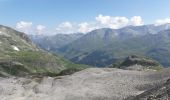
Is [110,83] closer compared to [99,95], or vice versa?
[99,95]

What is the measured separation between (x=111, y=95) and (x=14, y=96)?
20140 mm

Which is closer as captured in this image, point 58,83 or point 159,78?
point 159,78

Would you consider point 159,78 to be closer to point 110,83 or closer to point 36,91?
point 110,83

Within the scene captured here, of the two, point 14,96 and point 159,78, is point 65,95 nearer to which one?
point 14,96

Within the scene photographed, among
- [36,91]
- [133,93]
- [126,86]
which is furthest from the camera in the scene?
[36,91]

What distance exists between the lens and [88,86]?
6556 cm

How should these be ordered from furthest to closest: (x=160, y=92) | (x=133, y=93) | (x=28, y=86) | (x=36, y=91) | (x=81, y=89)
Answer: (x=28, y=86) < (x=36, y=91) < (x=81, y=89) < (x=133, y=93) < (x=160, y=92)

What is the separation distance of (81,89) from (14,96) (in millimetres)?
13108

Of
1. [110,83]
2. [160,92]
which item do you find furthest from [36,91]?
[160,92]

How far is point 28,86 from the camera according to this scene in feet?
242

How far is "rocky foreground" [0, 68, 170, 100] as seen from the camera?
5816cm

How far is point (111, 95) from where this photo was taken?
188 feet

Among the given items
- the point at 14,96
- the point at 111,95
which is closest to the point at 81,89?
the point at 111,95

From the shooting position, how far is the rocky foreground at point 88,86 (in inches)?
2290
